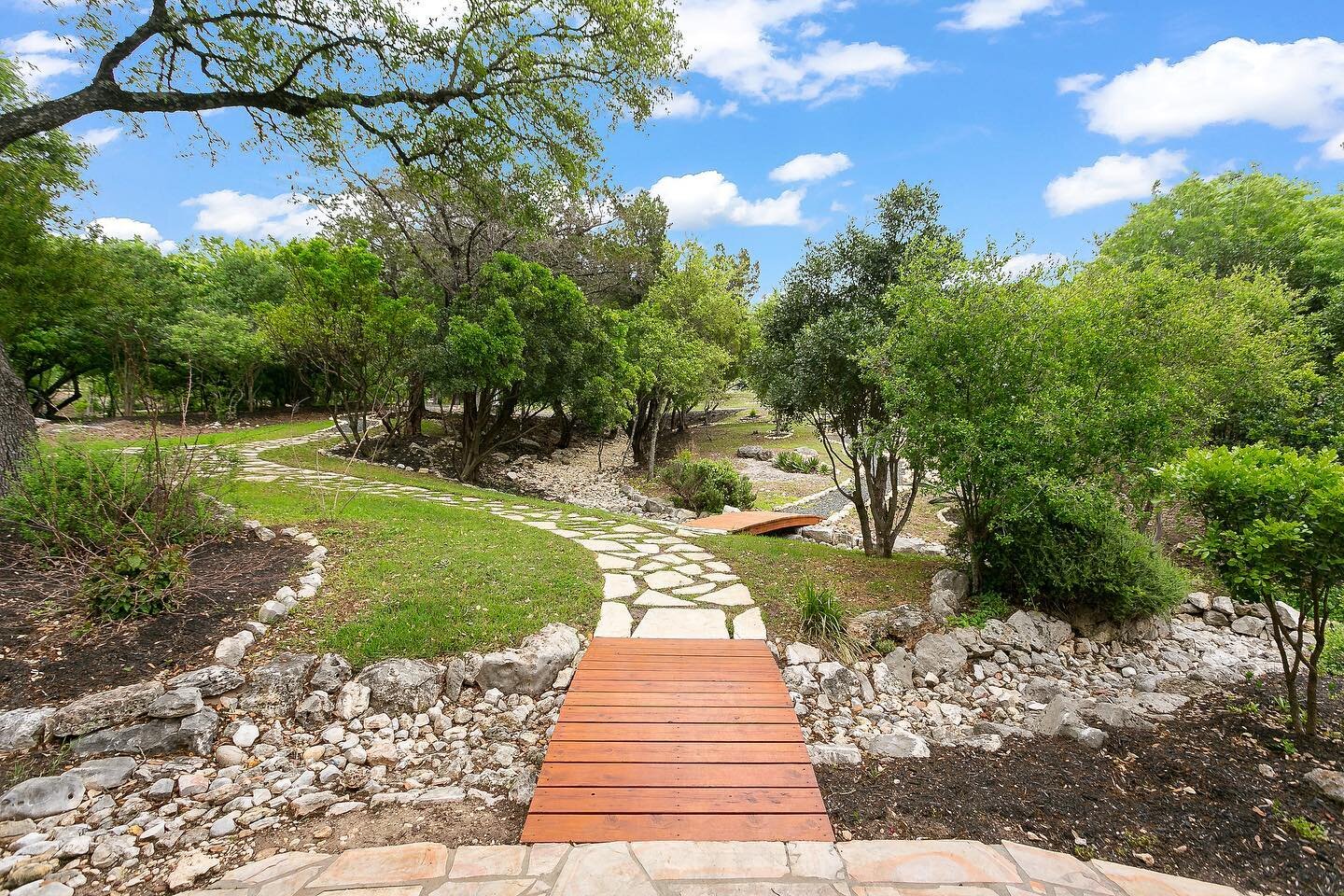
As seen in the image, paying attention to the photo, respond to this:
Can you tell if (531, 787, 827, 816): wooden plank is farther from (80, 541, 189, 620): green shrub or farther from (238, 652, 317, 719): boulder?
(80, 541, 189, 620): green shrub

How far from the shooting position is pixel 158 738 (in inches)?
109

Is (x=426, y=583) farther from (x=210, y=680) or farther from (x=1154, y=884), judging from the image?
(x=1154, y=884)

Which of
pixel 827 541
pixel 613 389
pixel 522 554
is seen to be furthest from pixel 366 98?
pixel 827 541

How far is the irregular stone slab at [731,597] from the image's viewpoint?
4.72 meters

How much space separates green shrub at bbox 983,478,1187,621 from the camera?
4.43 meters

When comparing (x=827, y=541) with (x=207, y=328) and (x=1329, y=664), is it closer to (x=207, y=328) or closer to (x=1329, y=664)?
(x=1329, y=664)

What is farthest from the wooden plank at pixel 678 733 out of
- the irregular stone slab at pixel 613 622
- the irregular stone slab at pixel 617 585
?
the irregular stone slab at pixel 617 585

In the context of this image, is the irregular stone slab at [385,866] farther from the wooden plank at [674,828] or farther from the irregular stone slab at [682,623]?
the irregular stone slab at [682,623]

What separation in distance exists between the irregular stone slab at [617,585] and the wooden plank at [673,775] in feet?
6.86

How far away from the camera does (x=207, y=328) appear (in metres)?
16.4

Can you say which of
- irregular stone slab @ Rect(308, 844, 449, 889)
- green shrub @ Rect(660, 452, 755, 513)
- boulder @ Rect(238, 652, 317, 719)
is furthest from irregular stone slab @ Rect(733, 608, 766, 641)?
green shrub @ Rect(660, 452, 755, 513)

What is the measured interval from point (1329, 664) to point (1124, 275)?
17.0 ft

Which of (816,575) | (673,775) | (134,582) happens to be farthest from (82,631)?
(816,575)

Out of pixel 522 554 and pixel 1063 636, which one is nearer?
pixel 1063 636
